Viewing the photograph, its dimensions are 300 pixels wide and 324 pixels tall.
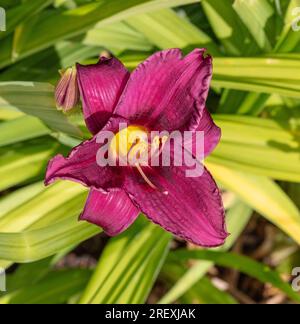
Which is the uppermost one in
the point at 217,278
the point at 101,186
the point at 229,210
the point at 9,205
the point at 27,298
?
the point at 101,186

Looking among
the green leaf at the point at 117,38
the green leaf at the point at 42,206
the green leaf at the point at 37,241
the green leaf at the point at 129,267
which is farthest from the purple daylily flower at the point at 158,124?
the green leaf at the point at 117,38

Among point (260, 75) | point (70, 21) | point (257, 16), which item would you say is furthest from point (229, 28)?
point (70, 21)

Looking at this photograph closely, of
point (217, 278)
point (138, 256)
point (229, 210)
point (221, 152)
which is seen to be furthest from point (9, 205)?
point (217, 278)

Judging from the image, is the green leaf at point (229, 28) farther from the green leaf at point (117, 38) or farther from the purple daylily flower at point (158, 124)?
the purple daylily flower at point (158, 124)

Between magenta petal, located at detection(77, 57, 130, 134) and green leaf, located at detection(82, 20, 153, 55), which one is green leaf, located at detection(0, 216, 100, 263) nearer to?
magenta petal, located at detection(77, 57, 130, 134)

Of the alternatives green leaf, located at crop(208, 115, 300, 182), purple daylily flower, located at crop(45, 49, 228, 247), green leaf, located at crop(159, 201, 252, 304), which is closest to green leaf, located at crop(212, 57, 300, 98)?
green leaf, located at crop(208, 115, 300, 182)

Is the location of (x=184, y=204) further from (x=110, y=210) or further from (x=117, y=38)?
(x=117, y=38)
